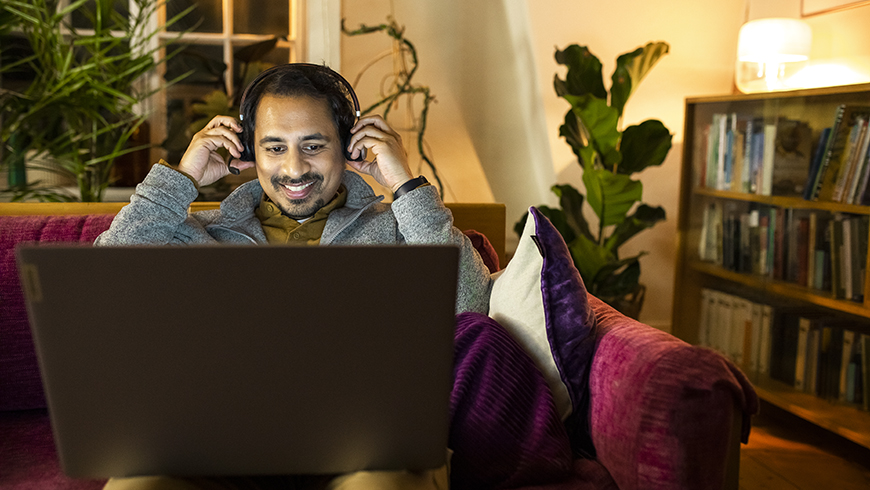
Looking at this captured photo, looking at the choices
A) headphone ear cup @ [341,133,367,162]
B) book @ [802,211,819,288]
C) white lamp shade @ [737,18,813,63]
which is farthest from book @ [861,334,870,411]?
headphone ear cup @ [341,133,367,162]

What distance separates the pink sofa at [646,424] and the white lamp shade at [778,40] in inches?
69.3

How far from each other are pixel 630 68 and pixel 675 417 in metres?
1.79

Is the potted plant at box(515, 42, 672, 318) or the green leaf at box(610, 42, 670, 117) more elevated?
the green leaf at box(610, 42, 670, 117)

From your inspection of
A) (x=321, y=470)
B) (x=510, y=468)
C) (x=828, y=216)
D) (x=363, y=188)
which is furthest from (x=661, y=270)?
(x=321, y=470)

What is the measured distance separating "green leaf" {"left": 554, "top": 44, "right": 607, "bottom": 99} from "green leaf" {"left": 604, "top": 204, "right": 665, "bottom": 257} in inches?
18.0

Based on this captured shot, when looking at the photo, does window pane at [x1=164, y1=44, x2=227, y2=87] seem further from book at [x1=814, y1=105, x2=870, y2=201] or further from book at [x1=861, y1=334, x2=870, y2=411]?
book at [x1=861, y1=334, x2=870, y2=411]

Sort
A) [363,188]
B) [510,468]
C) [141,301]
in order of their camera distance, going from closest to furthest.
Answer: [141,301], [510,468], [363,188]

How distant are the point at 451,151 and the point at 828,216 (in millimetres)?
1612

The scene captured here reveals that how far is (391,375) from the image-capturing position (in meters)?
0.69

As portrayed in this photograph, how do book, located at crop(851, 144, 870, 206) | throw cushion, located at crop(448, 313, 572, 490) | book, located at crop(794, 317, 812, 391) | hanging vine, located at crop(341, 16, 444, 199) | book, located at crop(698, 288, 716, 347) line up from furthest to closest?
hanging vine, located at crop(341, 16, 444, 199), book, located at crop(698, 288, 716, 347), book, located at crop(794, 317, 812, 391), book, located at crop(851, 144, 870, 206), throw cushion, located at crop(448, 313, 572, 490)

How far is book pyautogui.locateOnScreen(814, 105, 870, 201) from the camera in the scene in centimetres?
211

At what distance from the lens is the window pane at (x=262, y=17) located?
310 centimetres

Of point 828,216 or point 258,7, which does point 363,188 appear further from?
point 258,7

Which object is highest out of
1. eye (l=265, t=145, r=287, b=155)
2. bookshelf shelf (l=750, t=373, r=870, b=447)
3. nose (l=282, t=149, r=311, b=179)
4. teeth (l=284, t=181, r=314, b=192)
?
eye (l=265, t=145, r=287, b=155)
